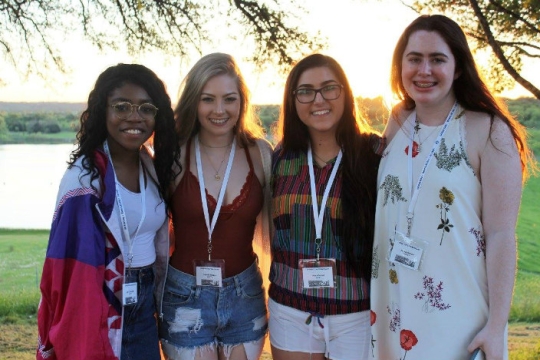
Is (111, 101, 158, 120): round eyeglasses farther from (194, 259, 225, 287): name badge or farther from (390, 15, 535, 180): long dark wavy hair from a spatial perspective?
(390, 15, 535, 180): long dark wavy hair

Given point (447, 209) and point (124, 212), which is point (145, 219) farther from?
point (447, 209)

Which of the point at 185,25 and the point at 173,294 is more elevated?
the point at 185,25

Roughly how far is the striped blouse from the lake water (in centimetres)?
1260

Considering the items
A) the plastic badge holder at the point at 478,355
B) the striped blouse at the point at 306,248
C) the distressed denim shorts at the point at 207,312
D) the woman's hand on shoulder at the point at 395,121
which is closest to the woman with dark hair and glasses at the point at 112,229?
the distressed denim shorts at the point at 207,312

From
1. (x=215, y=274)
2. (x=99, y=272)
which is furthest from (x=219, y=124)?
(x=99, y=272)

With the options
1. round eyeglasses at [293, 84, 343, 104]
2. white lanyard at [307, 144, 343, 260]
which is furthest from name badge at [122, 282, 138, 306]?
round eyeglasses at [293, 84, 343, 104]

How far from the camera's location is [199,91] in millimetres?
3012

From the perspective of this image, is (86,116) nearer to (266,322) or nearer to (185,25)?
(266,322)

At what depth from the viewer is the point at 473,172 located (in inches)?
91.0

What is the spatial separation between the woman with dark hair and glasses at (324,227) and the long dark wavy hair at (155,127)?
0.58 m

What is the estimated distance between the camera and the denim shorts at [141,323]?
103 inches

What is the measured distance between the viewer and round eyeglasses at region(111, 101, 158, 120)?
261cm

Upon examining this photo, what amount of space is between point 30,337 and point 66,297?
3.90 meters

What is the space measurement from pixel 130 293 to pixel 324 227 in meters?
0.96
